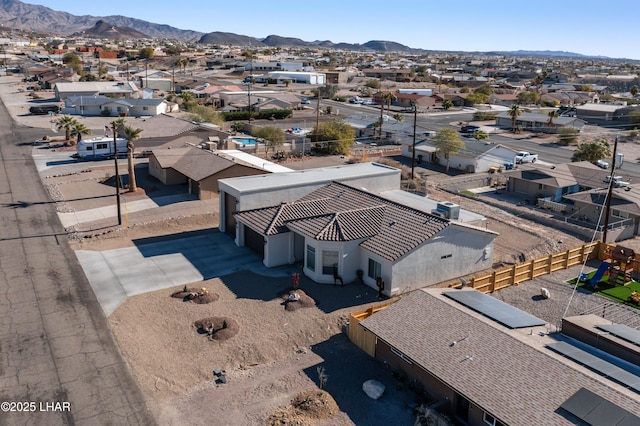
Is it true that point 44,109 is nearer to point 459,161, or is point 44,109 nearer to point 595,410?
point 459,161

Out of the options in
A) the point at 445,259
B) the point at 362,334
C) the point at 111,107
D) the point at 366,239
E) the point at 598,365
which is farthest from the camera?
the point at 111,107

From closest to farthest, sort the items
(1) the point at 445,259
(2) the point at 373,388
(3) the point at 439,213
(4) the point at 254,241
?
(2) the point at 373,388 → (1) the point at 445,259 → (3) the point at 439,213 → (4) the point at 254,241

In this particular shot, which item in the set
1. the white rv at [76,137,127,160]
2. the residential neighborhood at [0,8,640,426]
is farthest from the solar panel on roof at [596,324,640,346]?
the white rv at [76,137,127,160]

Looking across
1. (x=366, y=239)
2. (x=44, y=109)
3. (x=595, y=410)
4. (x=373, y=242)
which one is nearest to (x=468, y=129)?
(x=366, y=239)

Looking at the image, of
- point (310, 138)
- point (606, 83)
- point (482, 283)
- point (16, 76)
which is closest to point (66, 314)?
point (482, 283)

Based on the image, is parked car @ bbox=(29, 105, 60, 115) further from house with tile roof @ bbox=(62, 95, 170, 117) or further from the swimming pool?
the swimming pool

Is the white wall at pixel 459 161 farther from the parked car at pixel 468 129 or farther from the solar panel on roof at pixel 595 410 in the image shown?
the solar panel on roof at pixel 595 410

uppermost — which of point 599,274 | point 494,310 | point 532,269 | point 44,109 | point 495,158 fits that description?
point 44,109

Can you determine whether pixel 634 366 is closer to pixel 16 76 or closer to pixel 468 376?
pixel 468 376
